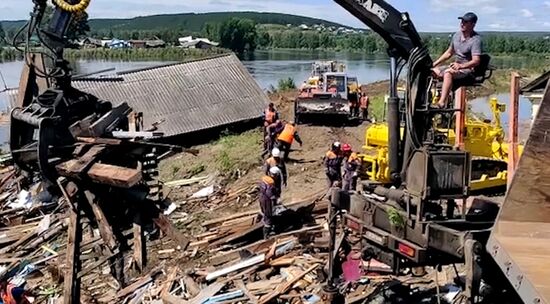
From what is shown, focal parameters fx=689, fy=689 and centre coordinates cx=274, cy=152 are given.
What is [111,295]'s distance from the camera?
11.3 meters

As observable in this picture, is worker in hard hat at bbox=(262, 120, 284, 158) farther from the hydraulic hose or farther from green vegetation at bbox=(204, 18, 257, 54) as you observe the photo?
green vegetation at bbox=(204, 18, 257, 54)

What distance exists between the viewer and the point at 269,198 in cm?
1219

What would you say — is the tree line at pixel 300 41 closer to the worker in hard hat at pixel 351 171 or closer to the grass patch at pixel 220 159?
the grass patch at pixel 220 159

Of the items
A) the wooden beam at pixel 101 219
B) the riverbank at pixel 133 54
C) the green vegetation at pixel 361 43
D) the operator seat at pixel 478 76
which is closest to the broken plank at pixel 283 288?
the wooden beam at pixel 101 219

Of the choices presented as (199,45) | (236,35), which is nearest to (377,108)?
(199,45)

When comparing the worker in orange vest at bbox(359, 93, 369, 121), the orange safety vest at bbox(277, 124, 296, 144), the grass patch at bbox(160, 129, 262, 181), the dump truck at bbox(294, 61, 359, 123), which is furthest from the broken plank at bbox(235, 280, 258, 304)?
the worker in orange vest at bbox(359, 93, 369, 121)

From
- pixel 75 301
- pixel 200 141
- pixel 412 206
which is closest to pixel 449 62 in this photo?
pixel 412 206

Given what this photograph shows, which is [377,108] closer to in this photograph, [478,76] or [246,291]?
[246,291]

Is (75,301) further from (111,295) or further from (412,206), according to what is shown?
(412,206)

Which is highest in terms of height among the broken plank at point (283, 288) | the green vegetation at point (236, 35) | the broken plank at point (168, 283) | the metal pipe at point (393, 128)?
the green vegetation at point (236, 35)

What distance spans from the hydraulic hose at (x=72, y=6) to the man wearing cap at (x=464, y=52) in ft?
15.5

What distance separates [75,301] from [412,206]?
16.3 ft

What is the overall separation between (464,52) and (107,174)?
180 inches

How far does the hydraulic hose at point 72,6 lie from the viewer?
9.05 m
